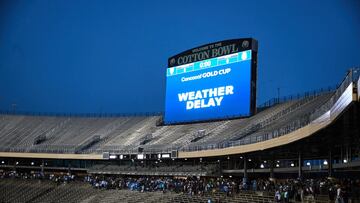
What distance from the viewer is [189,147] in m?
46.3

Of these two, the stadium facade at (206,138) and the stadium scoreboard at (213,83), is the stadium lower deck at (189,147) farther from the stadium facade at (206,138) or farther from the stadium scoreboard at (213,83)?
the stadium scoreboard at (213,83)

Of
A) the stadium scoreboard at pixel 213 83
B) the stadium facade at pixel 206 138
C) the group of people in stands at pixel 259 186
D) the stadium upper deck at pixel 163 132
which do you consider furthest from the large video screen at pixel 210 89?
the group of people in stands at pixel 259 186

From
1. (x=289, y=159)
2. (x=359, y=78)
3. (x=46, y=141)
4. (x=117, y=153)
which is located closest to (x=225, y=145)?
(x=289, y=159)

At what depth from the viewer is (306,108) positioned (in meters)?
40.8

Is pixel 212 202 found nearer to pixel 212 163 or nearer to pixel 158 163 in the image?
pixel 212 163

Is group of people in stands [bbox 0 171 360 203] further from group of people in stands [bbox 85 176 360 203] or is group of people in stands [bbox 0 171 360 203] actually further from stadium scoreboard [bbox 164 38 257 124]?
stadium scoreboard [bbox 164 38 257 124]

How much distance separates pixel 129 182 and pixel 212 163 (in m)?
8.52

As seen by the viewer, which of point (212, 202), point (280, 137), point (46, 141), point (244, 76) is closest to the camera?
point (280, 137)

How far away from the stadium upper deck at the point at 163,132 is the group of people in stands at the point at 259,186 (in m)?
2.49

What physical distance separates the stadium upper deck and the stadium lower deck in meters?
0.11

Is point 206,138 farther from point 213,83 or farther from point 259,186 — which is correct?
point 259,186

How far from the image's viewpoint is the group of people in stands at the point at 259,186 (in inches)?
949

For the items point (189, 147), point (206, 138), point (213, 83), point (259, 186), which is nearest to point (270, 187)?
point (259, 186)

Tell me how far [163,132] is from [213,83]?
30.5 feet
